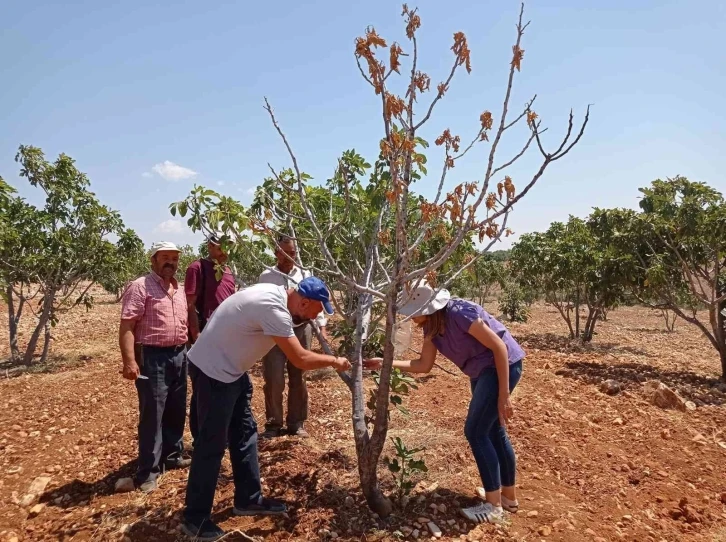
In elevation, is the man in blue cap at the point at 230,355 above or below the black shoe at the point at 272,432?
above

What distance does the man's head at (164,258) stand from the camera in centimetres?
347

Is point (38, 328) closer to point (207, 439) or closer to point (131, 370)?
point (131, 370)

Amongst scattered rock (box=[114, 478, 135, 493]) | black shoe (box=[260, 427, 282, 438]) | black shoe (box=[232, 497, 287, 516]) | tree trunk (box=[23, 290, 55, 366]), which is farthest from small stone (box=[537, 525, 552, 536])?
tree trunk (box=[23, 290, 55, 366])

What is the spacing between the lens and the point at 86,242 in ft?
26.2

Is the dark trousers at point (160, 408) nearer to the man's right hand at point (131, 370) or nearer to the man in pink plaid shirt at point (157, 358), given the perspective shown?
the man in pink plaid shirt at point (157, 358)

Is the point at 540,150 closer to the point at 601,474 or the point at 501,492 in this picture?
the point at 501,492

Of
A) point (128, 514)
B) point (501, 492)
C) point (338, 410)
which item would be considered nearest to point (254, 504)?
point (128, 514)

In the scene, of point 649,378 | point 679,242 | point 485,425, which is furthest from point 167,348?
point 679,242

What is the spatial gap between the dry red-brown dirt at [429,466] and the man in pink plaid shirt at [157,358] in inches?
10.6

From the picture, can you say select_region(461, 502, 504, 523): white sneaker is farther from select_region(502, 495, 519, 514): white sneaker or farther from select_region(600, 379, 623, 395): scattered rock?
select_region(600, 379, 623, 395): scattered rock

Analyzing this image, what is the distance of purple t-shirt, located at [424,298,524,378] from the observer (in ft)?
8.74

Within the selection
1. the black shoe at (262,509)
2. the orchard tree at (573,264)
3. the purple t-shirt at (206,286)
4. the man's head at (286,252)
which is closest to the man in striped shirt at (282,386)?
the man's head at (286,252)

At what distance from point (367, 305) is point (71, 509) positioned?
90.2 inches

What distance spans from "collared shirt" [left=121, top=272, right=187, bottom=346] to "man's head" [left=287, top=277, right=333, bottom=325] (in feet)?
4.29
